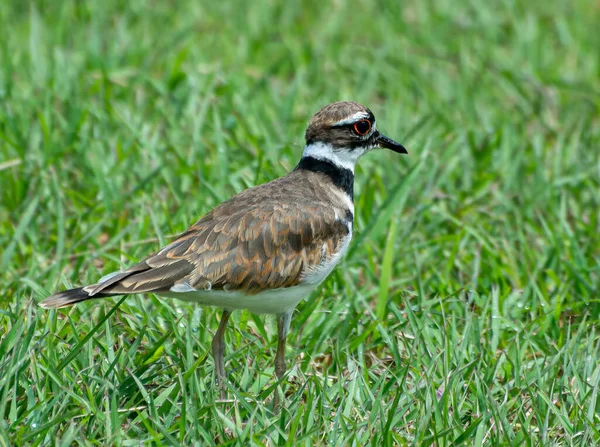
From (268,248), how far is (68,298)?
1.03m

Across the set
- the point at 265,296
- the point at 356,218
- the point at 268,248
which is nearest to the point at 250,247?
the point at 268,248

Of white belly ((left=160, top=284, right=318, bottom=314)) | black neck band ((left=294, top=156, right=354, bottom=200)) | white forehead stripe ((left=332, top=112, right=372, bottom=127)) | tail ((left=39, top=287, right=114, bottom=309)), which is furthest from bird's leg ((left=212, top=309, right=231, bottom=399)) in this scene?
white forehead stripe ((left=332, top=112, right=372, bottom=127))

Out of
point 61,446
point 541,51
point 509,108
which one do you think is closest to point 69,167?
point 61,446

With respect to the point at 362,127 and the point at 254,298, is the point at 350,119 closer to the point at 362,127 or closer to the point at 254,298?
the point at 362,127

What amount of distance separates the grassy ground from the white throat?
2.47 ft

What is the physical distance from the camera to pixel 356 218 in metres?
6.57

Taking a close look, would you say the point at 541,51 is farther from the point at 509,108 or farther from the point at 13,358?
the point at 13,358

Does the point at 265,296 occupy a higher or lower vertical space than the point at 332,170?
lower

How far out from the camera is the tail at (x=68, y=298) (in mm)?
4387

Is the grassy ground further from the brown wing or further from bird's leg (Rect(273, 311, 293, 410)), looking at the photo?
the brown wing

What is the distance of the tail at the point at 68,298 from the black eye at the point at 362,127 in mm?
1767

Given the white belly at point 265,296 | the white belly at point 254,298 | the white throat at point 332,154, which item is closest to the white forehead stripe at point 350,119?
the white throat at point 332,154

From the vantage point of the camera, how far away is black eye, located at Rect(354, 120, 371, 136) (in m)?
5.43

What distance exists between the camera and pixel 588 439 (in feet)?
14.5
